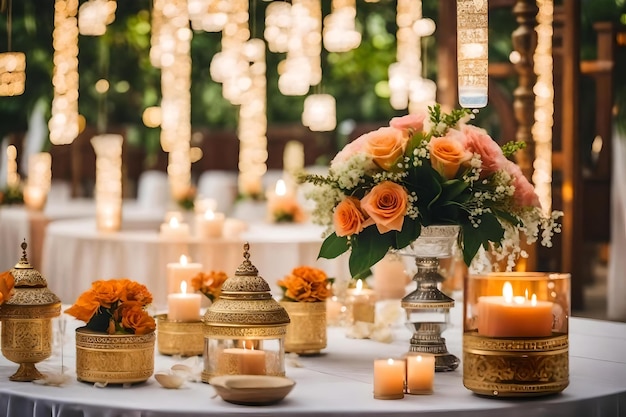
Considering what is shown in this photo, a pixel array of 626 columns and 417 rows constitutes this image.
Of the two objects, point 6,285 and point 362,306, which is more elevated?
point 6,285

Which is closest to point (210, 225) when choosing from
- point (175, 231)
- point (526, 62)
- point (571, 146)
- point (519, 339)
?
point (175, 231)

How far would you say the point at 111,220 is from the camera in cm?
686

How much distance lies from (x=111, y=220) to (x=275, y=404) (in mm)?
4745

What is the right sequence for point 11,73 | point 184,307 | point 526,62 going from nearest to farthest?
point 184,307 → point 11,73 → point 526,62

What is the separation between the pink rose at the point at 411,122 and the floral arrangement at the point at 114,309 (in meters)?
0.76

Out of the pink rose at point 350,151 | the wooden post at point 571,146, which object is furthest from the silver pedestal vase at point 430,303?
the wooden post at point 571,146

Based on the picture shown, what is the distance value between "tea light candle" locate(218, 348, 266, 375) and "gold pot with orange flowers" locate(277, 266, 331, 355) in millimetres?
513

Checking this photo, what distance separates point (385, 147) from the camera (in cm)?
270

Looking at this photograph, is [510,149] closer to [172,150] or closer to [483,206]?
[483,206]

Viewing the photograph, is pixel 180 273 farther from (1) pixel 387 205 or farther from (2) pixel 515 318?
(2) pixel 515 318

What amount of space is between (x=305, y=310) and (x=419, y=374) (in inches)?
25.7

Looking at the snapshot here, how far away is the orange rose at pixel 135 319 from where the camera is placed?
2484 millimetres

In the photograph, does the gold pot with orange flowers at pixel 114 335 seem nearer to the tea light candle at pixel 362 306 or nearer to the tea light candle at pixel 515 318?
the tea light candle at pixel 515 318

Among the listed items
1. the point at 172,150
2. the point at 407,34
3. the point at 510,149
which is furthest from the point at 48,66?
the point at 510,149
